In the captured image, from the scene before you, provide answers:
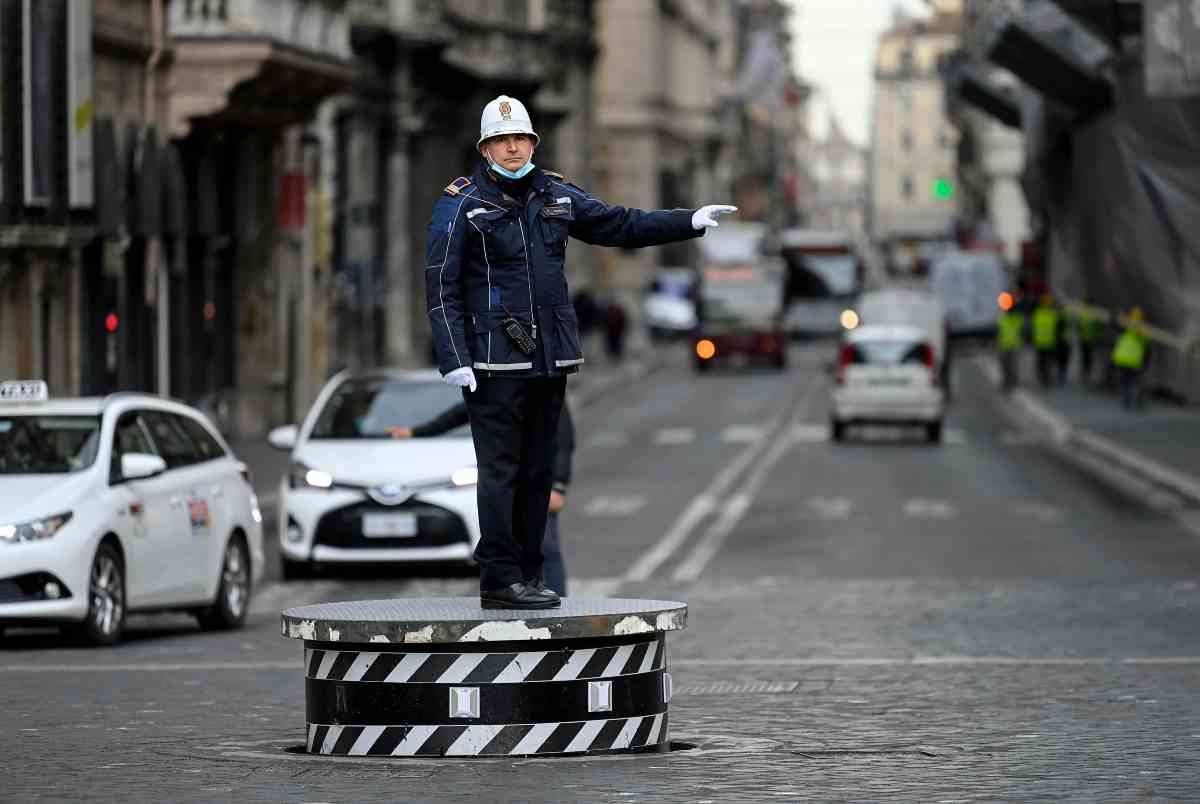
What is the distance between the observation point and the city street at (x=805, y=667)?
31.9 feet

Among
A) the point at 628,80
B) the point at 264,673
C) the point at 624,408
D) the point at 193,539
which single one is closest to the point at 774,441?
the point at 624,408

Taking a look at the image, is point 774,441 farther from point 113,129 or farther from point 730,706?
point 730,706

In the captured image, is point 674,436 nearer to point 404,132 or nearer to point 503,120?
point 404,132

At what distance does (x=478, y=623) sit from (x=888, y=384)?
35.4m

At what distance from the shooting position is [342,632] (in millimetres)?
9930

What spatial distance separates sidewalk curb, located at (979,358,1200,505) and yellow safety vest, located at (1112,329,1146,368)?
4.37 feet

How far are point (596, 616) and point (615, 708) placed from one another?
1.38ft

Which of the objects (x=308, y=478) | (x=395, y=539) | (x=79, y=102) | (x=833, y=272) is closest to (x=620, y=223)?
(x=395, y=539)

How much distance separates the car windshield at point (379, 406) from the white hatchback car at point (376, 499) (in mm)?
70

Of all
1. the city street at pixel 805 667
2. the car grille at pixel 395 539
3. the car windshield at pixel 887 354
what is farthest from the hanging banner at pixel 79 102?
the car windshield at pixel 887 354

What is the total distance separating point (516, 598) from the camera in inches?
412

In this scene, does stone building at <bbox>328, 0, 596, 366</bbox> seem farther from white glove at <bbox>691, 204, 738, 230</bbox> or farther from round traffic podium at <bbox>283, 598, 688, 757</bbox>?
round traffic podium at <bbox>283, 598, 688, 757</bbox>

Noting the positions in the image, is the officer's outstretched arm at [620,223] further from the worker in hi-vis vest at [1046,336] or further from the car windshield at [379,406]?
the worker in hi-vis vest at [1046,336]

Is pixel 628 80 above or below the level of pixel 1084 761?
above
